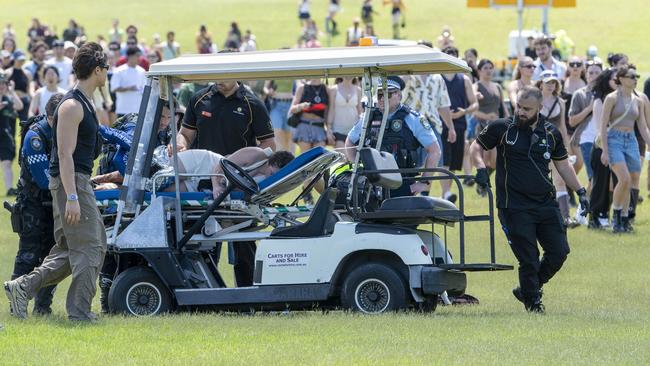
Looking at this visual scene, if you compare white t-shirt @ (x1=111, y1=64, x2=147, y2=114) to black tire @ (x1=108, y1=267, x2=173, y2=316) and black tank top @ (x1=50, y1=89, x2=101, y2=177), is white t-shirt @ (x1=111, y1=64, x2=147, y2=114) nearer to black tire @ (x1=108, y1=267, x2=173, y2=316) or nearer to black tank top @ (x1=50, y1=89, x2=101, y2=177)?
black tire @ (x1=108, y1=267, x2=173, y2=316)

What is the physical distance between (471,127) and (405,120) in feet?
26.8

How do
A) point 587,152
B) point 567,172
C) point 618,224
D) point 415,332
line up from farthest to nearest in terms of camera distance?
point 587,152 → point 618,224 → point 567,172 → point 415,332

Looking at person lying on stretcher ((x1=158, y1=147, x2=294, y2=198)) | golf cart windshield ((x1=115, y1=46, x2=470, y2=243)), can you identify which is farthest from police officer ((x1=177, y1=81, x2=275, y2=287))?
golf cart windshield ((x1=115, y1=46, x2=470, y2=243))

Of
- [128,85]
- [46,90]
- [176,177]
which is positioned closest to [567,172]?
[176,177]

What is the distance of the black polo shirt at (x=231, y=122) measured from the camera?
1234 cm

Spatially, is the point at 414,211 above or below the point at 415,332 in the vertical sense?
above

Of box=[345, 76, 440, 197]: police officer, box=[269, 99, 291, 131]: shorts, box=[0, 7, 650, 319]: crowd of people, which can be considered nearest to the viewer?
box=[0, 7, 650, 319]: crowd of people

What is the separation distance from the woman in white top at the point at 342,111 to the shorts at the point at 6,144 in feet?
15.1

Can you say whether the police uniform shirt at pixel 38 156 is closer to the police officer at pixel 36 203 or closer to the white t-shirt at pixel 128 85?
the police officer at pixel 36 203

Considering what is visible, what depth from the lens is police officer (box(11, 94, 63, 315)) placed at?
10.4m

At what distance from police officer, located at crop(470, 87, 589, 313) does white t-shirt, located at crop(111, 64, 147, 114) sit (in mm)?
12467

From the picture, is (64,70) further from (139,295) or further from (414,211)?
(414,211)

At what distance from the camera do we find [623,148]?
53.8ft

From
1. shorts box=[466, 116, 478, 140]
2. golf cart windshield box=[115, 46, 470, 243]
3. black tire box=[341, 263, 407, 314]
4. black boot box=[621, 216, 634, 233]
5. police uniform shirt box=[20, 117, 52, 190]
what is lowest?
black boot box=[621, 216, 634, 233]
